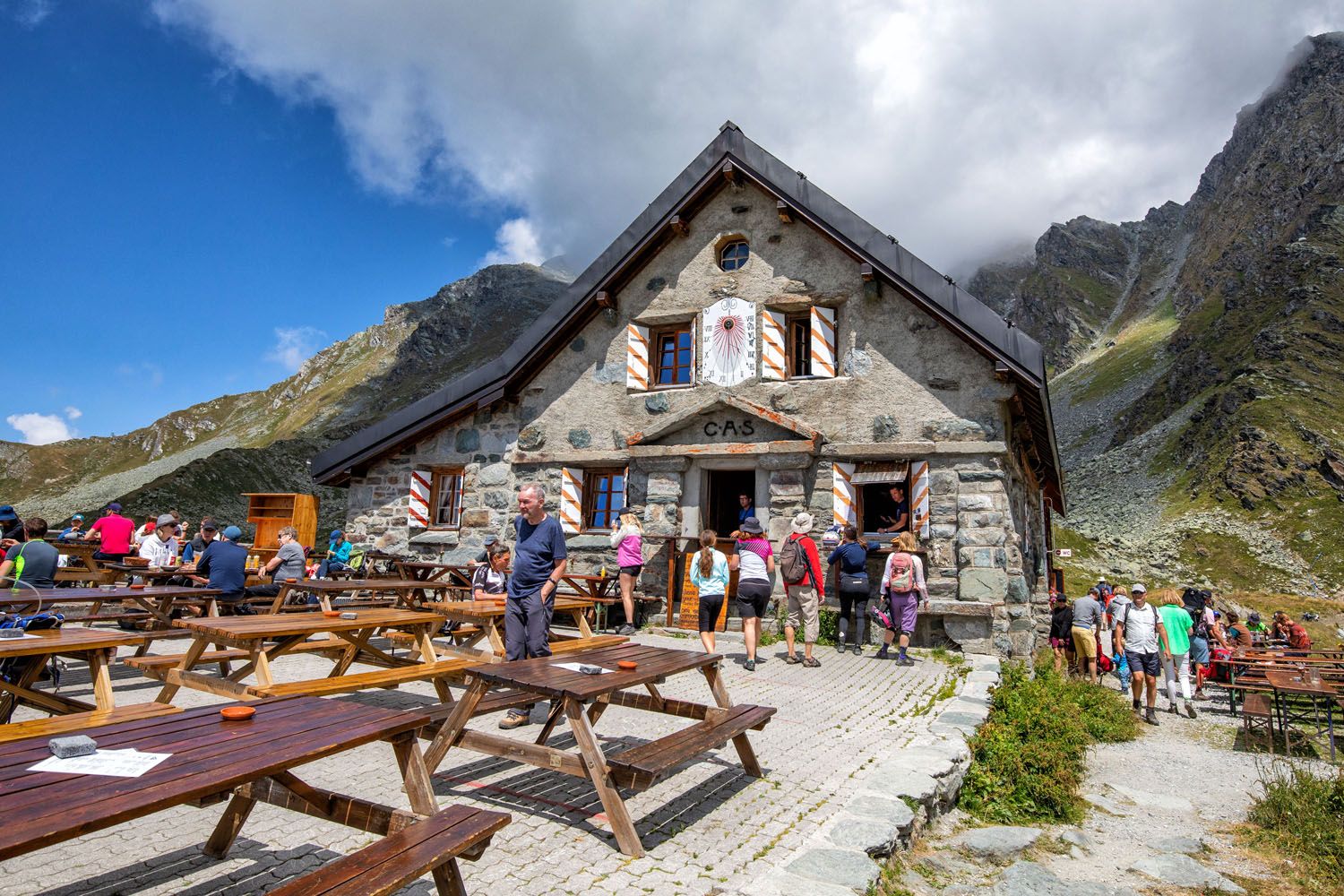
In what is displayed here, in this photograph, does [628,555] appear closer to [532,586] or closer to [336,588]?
[336,588]

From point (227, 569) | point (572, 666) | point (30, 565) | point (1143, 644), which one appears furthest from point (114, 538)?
point (1143, 644)

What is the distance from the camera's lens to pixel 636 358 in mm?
12617

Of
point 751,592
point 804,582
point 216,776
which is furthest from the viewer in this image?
point 804,582

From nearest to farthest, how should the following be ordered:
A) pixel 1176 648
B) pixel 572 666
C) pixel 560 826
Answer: pixel 560 826 < pixel 572 666 < pixel 1176 648

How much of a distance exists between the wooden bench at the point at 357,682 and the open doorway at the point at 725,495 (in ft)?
21.3

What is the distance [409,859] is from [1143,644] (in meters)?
10.1

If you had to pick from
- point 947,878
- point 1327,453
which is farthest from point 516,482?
point 1327,453

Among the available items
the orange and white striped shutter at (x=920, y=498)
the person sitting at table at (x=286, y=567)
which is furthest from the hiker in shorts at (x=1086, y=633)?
the person sitting at table at (x=286, y=567)

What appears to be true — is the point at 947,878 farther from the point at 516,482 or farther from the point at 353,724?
the point at 516,482

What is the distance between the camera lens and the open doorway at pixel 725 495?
40.2ft

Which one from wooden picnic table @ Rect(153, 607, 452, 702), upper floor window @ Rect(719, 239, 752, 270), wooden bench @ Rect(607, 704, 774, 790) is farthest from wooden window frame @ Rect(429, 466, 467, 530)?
wooden bench @ Rect(607, 704, 774, 790)

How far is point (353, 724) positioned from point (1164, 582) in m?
34.9

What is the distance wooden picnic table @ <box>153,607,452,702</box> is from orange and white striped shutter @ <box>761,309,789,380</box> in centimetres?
664

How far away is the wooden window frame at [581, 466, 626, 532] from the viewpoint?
504 inches
